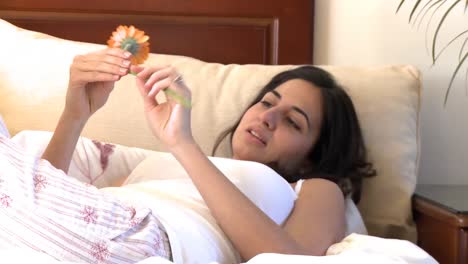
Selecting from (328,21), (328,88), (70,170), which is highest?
(328,21)

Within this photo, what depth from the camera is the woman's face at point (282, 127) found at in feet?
4.70

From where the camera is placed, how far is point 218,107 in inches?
62.8

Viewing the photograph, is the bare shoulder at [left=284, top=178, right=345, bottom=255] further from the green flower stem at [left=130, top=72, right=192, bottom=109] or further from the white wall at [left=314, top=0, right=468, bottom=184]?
the white wall at [left=314, top=0, right=468, bottom=184]

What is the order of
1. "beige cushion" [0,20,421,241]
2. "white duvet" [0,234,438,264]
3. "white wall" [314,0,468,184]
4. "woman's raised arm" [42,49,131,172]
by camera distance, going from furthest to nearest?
"white wall" [314,0,468,184] < "beige cushion" [0,20,421,241] < "woman's raised arm" [42,49,131,172] < "white duvet" [0,234,438,264]

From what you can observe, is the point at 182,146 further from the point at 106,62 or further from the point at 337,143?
the point at 337,143

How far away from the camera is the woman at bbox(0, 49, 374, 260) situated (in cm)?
112

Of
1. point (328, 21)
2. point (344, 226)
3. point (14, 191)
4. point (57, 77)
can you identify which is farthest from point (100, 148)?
point (328, 21)

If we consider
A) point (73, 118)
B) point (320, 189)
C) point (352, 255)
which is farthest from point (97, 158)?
point (352, 255)

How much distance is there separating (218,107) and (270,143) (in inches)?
8.3

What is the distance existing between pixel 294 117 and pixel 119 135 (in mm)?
396

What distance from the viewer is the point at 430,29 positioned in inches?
74.4

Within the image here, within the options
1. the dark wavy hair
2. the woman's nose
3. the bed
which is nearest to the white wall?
the bed

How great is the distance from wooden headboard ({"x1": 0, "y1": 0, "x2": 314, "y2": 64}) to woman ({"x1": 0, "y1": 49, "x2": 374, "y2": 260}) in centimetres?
39

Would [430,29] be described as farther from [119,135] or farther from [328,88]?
[119,135]
